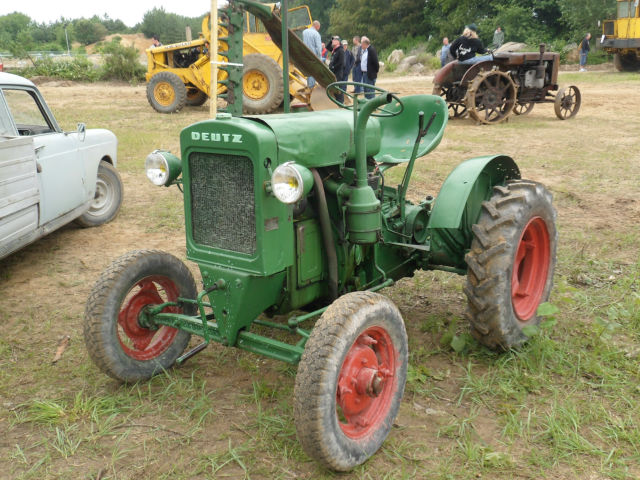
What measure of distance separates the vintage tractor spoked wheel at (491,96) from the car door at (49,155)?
27.0 feet

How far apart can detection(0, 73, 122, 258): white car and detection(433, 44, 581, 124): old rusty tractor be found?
7769 millimetres

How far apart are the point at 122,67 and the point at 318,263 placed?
22.8m

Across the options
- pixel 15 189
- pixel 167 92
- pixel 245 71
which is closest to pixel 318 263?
pixel 15 189

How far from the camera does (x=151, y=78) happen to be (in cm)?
1434

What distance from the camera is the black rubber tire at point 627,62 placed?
78.5 feet

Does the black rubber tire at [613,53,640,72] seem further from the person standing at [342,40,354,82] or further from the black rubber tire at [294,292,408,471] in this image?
the black rubber tire at [294,292,408,471]

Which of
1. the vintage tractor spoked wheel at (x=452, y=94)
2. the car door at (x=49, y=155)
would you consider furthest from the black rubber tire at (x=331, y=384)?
the vintage tractor spoked wheel at (x=452, y=94)

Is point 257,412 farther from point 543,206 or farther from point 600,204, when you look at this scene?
point 600,204

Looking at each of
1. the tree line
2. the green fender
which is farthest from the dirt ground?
the tree line

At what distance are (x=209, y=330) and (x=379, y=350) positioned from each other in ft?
2.90

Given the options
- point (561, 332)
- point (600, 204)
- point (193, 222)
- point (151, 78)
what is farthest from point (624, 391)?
point (151, 78)

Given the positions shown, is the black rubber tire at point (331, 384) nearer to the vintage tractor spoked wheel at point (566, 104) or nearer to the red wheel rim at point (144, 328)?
the red wheel rim at point (144, 328)

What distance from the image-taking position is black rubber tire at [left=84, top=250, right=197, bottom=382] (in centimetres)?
301

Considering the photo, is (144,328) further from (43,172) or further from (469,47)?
(469,47)
